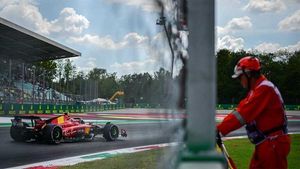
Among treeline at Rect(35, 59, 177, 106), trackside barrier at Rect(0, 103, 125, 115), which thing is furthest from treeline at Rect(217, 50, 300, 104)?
treeline at Rect(35, 59, 177, 106)

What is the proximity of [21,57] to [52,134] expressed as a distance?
1976 millimetres

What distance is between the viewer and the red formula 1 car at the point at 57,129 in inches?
274

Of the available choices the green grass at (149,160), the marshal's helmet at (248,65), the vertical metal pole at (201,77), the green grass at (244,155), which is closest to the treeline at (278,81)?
the green grass at (244,155)

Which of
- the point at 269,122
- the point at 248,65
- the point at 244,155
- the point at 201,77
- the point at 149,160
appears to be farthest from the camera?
the point at 244,155

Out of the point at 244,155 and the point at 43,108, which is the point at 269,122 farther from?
the point at 244,155

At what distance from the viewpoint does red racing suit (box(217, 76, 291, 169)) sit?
302 centimetres

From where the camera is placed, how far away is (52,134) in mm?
7559

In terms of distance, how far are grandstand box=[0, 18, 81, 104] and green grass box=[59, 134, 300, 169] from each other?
48.5 inches

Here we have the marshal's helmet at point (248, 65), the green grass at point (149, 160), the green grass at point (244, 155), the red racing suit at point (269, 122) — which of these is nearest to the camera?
the green grass at point (149, 160)

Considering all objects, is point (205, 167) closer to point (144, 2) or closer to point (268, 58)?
point (144, 2)

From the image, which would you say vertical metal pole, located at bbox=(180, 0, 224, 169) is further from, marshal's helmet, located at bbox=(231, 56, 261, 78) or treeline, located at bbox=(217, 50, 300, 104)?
treeline, located at bbox=(217, 50, 300, 104)

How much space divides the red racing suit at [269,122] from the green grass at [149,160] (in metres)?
0.80

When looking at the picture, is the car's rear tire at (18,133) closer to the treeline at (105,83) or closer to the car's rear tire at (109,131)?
the treeline at (105,83)

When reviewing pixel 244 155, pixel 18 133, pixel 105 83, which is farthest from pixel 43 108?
pixel 244 155
